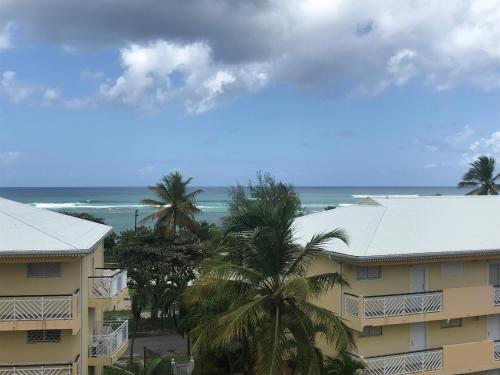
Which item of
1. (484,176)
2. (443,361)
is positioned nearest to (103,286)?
(443,361)

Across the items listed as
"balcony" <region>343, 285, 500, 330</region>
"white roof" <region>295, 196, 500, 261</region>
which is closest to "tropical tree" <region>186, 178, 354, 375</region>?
"white roof" <region>295, 196, 500, 261</region>

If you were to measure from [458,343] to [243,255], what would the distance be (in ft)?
44.1

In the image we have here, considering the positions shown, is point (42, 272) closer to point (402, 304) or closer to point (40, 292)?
point (40, 292)

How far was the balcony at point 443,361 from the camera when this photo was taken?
76.4ft

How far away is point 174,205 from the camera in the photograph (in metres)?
52.7

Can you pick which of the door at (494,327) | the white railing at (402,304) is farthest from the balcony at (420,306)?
the door at (494,327)

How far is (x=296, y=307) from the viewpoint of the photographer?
17.5 metres

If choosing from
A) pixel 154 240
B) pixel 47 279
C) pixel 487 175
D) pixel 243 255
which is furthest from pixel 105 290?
pixel 487 175

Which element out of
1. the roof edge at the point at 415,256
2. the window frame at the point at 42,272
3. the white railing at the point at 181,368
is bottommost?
the white railing at the point at 181,368

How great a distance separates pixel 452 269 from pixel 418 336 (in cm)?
339

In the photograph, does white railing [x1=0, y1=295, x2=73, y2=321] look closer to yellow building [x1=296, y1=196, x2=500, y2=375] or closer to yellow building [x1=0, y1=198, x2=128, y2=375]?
yellow building [x1=0, y1=198, x2=128, y2=375]

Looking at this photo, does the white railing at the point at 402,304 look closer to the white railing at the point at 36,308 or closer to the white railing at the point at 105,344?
the white railing at the point at 105,344

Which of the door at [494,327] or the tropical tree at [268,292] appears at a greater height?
the tropical tree at [268,292]

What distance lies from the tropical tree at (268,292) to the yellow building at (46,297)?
5.75 meters
